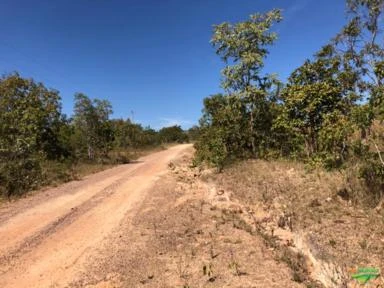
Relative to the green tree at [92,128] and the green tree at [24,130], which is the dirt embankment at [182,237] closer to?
the green tree at [24,130]

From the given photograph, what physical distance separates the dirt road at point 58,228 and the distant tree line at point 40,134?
6.26 ft

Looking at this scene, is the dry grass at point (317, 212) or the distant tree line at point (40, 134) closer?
the dry grass at point (317, 212)

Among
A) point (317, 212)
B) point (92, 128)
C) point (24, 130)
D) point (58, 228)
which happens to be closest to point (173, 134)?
point (92, 128)

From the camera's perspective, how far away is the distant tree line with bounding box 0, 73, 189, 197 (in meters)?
13.5

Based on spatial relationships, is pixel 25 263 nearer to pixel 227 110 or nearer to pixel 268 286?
pixel 268 286

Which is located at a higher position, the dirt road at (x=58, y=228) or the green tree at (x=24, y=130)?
the green tree at (x=24, y=130)

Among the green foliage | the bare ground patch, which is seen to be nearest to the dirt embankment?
the bare ground patch

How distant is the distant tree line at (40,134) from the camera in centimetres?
1354

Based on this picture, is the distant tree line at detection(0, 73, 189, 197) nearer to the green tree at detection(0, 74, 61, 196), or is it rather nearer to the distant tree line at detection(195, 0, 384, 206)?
the green tree at detection(0, 74, 61, 196)

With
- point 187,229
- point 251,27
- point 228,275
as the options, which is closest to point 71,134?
point 251,27

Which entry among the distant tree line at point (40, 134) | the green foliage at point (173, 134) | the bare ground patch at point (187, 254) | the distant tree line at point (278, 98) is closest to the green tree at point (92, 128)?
the distant tree line at point (40, 134)

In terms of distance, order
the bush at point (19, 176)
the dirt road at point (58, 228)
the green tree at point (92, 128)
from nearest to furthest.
Answer: the dirt road at point (58, 228) < the bush at point (19, 176) < the green tree at point (92, 128)

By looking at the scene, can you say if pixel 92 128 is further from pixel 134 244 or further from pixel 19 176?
pixel 134 244

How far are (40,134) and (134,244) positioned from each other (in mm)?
17527
